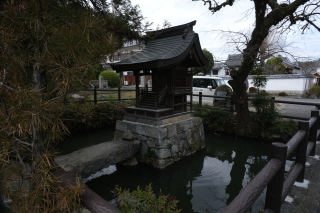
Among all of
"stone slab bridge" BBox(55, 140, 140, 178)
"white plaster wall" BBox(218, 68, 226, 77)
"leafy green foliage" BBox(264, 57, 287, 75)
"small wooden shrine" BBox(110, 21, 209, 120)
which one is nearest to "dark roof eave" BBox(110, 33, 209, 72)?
"small wooden shrine" BBox(110, 21, 209, 120)

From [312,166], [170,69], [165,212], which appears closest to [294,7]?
[170,69]

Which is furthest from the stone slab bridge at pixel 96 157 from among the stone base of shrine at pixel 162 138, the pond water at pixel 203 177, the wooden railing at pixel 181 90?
the wooden railing at pixel 181 90

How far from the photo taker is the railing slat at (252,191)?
1146 mm

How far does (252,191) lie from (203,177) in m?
3.25

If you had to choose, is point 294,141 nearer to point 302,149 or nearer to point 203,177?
point 302,149

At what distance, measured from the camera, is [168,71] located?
202 inches

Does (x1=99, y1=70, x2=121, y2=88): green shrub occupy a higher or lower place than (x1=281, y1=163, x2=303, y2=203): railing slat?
higher

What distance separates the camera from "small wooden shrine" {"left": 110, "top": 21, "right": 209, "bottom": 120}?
4.84 m

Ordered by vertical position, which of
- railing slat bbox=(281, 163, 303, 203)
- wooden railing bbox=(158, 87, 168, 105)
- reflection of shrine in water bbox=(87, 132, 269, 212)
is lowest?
reflection of shrine in water bbox=(87, 132, 269, 212)

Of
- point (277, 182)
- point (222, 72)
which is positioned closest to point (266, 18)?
point (277, 182)

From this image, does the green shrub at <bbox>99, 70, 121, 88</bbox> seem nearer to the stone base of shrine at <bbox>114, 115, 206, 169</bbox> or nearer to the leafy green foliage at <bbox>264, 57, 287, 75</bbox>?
the stone base of shrine at <bbox>114, 115, 206, 169</bbox>

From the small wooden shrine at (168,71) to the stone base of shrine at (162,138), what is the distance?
302mm

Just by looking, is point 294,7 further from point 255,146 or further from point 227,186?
point 227,186

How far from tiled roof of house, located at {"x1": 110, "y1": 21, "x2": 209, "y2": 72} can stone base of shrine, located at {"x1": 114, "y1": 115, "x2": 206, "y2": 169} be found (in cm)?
154
